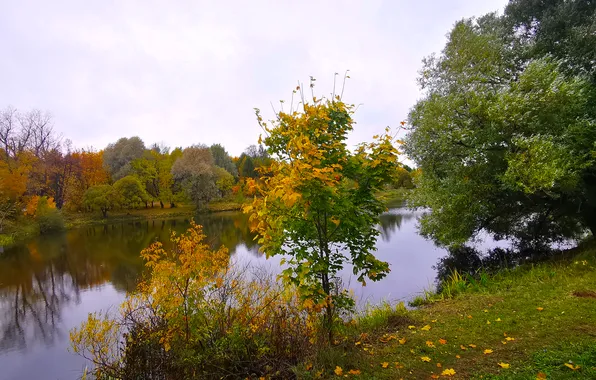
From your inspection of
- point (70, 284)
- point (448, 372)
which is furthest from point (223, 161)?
point (448, 372)

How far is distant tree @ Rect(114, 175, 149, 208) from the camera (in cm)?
3850

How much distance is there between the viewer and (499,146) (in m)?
8.85

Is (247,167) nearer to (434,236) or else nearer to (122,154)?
(122,154)

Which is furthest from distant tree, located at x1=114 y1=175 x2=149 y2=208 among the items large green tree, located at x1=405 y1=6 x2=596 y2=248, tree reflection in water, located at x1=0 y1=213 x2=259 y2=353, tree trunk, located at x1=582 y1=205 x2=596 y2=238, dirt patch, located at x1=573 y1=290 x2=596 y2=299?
dirt patch, located at x1=573 y1=290 x2=596 y2=299

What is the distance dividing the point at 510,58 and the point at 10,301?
19.4 meters

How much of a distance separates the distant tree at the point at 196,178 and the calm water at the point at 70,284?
1981 centimetres

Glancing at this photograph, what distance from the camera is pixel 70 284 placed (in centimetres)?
1352

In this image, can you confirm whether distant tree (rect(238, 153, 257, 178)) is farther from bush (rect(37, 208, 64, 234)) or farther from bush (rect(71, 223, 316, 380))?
bush (rect(71, 223, 316, 380))

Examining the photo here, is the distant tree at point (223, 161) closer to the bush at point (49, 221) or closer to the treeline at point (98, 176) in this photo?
the treeline at point (98, 176)

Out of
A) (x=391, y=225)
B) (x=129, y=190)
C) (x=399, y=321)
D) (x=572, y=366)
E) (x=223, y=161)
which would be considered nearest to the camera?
(x=572, y=366)

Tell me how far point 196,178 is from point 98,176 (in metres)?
14.2

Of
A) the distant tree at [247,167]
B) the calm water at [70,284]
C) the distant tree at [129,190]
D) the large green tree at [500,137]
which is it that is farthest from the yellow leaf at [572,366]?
the distant tree at [247,167]

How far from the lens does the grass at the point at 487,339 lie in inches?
134

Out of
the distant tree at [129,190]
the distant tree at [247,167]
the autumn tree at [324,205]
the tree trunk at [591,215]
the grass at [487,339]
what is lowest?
the grass at [487,339]
